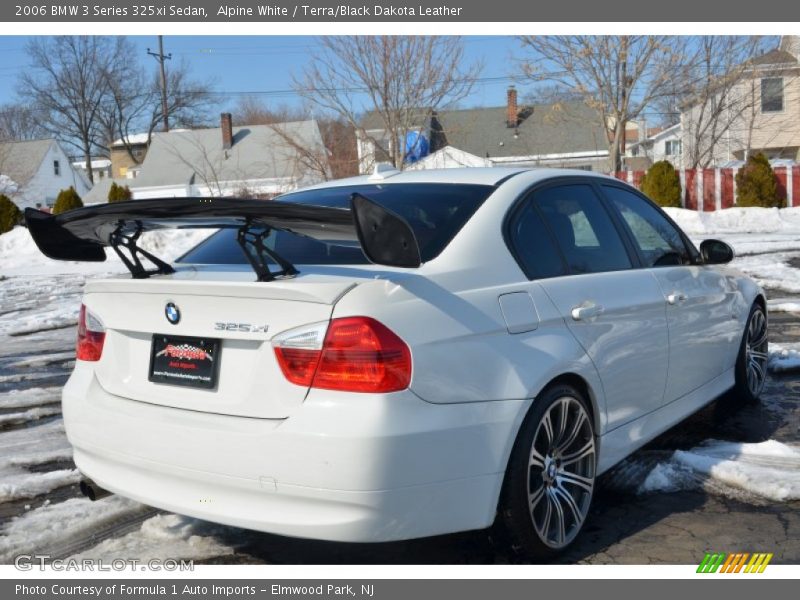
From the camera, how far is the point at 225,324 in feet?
9.62

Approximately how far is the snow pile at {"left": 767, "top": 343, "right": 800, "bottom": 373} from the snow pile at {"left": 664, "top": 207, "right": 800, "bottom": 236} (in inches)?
590

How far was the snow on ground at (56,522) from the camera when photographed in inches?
142

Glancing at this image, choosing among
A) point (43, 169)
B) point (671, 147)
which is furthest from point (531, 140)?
point (43, 169)

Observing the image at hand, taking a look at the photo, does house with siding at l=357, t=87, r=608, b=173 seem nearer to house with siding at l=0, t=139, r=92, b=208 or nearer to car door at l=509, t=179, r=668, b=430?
house with siding at l=0, t=139, r=92, b=208

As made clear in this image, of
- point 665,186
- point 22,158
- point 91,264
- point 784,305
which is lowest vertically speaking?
point 784,305

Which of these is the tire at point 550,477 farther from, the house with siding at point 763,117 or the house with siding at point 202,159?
the house with siding at point 202,159

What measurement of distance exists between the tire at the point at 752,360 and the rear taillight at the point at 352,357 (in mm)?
3381

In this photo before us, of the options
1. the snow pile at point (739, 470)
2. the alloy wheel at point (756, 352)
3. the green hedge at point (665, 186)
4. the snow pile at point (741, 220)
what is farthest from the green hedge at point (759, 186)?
the snow pile at point (739, 470)

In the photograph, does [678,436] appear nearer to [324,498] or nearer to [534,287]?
[534,287]

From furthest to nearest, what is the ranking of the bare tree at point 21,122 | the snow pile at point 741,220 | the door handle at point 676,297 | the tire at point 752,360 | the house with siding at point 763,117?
the bare tree at point 21,122 → the house with siding at point 763,117 → the snow pile at point 741,220 → the tire at point 752,360 → the door handle at point 676,297

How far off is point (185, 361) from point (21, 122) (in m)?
73.4

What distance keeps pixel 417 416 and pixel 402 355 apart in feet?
0.69

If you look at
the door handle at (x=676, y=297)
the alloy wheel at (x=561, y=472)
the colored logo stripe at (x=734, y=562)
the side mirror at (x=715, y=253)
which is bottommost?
the colored logo stripe at (x=734, y=562)

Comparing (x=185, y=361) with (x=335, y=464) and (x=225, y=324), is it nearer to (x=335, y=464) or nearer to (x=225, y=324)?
(x=225, y=324)
